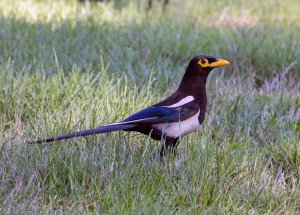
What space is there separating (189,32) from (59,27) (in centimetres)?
145

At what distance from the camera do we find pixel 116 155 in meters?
4.46

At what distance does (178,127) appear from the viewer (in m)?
4.56

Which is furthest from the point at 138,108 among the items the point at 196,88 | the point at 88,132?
the point at 88,132

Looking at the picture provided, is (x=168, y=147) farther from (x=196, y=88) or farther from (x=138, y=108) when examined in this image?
(x=138, y=108)

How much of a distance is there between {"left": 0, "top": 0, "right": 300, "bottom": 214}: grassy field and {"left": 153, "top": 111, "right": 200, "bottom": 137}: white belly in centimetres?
12

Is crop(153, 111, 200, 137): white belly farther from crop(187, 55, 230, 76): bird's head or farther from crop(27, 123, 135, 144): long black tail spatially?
crop(187, 55, 230, 76): bird's head

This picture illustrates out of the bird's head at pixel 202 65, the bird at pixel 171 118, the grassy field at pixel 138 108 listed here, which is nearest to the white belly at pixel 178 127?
the bird at pixel 171 118

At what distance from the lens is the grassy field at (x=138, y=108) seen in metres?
3.96

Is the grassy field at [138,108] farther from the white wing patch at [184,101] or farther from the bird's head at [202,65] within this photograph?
the bird's head at [202,65]

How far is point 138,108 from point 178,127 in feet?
2.85

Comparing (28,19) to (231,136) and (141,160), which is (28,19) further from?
(141,160)

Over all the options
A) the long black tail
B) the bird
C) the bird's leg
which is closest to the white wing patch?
the bird

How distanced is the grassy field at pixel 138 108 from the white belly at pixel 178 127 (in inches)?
4.8

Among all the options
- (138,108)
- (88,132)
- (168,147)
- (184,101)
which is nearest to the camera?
(88,132)
